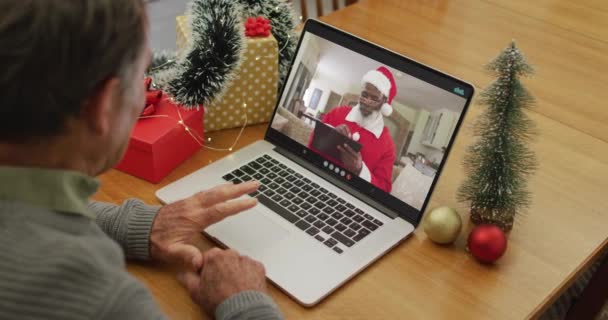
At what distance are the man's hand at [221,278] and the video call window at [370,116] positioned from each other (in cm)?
30

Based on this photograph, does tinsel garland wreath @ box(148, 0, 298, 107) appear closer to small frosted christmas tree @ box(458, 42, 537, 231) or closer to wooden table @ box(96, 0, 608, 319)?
wooden table @ box(96, 0, 608, 319)

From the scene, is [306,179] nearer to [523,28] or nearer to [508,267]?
[508,267]

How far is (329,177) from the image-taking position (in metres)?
1.16

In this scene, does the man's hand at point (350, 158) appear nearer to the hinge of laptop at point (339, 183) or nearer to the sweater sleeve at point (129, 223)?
the hinge of laptop at point (339, 183)

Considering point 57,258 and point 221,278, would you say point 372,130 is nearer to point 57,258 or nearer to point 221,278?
point 221,278

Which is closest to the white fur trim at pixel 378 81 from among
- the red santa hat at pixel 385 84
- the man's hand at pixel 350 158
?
the red santa hat at pixel 385 84

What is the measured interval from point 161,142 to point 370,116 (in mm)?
380

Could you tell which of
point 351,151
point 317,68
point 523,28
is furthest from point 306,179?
point 523,28

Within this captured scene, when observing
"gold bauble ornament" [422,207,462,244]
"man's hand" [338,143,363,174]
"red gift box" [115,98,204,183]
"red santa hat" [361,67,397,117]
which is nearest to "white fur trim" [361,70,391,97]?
"red santa hat" [361,67,397,117]

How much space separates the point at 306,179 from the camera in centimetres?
116

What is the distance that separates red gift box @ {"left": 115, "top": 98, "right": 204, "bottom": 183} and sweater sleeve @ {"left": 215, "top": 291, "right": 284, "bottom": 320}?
1.20ft

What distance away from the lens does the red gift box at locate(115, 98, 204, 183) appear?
112 centimetres

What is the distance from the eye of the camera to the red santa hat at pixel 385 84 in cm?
109

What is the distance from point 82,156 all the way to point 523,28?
1423 millimetres
